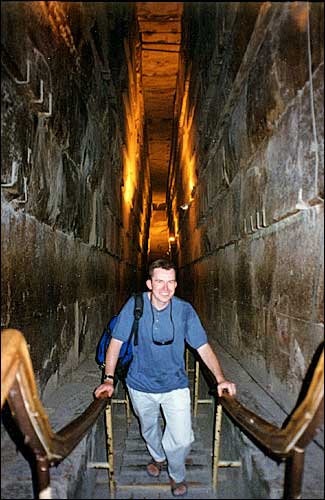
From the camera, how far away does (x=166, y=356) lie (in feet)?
11.3

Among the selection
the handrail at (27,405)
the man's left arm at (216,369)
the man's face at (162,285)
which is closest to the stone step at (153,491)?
the man's left arm at (216,369)

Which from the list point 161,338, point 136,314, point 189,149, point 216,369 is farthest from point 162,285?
point 189,149

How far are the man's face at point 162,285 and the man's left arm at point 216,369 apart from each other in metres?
0.47

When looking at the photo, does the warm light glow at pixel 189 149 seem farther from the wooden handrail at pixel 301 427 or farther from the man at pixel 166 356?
the wooden handrail at pixel 301 427

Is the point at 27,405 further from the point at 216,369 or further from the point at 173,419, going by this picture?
the point at 173,419

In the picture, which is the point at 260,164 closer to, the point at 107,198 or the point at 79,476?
the point at 79,476

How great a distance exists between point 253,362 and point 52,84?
306 centimetres

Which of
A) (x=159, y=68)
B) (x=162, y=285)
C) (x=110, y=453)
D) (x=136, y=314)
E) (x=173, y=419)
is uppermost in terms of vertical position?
(x=159, y=68)

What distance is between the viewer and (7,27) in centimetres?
272

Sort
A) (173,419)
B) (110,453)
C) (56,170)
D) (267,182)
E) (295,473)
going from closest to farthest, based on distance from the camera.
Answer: (295,473) < (110,453) < (173,419) < (267,182) < (56,170)

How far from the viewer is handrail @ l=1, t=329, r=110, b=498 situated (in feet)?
5.56

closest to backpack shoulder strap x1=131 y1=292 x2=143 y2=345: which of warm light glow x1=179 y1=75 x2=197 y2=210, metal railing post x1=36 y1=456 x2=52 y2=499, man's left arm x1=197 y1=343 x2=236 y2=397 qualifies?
man's left arm x1=197 y1=343 x2=236 y2=397

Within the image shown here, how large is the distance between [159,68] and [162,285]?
11.0 metres

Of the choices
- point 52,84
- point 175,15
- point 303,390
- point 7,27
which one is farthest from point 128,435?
point 175,15
